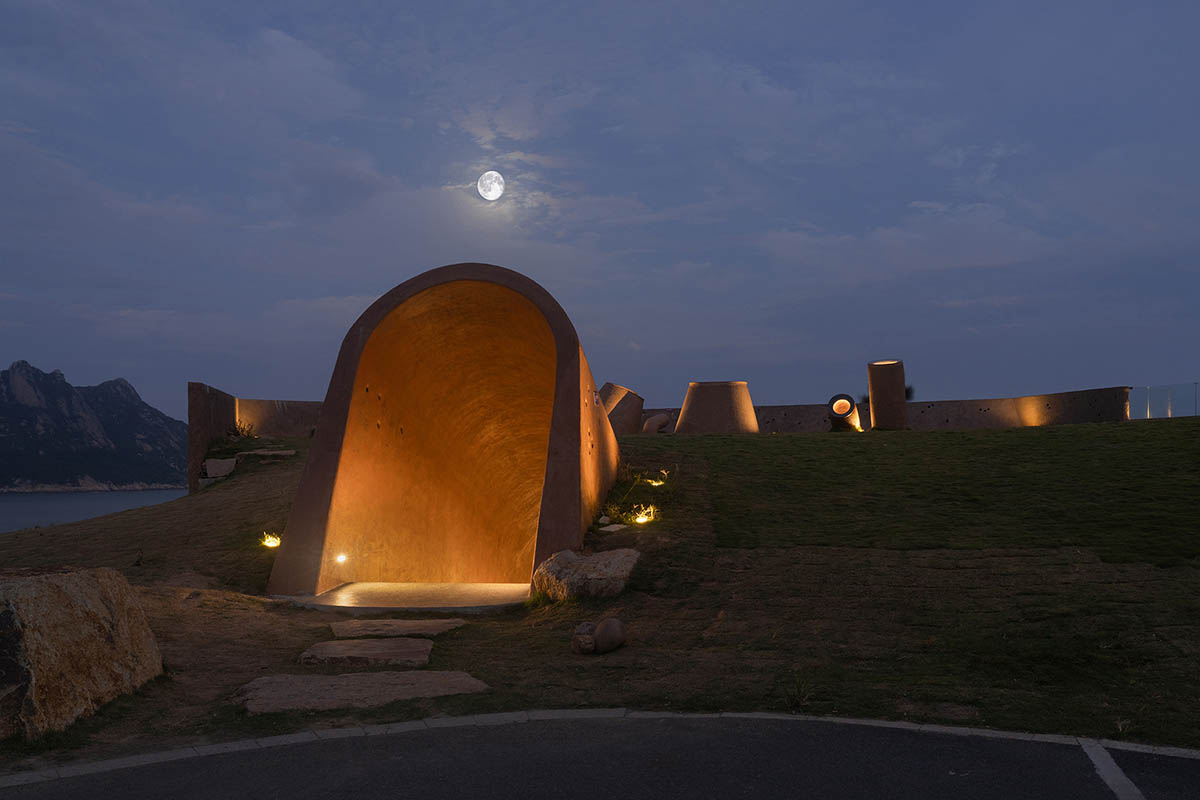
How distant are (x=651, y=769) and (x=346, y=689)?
9.44 ft

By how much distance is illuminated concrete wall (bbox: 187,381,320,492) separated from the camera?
68.3ft

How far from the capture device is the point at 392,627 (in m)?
8.89

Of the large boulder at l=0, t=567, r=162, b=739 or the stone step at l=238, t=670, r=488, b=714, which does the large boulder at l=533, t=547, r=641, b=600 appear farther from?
the large boulder at l=0, t=567, r=162, b=739

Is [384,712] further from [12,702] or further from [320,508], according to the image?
[320,508]

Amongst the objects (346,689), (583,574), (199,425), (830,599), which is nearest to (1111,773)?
(830,599)

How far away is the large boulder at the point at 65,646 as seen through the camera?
4.89 m

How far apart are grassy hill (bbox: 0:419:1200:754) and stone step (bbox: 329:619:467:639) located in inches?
8.4

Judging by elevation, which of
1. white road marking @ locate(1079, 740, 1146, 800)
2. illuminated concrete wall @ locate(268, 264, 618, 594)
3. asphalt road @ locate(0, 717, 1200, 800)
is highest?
illuminated concrete wall @ locate(268, 264, 618, 594)

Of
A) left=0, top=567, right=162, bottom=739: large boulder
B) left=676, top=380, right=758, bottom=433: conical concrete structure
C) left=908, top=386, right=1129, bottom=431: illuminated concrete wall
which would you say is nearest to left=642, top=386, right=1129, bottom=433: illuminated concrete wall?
left=908, top=386, right=1129, bottom=431: illuminated concrete wall

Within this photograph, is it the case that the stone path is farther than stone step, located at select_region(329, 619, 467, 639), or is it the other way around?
stone step, located at select_region(329, 619, 467, 639)

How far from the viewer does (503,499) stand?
1898 centimetres

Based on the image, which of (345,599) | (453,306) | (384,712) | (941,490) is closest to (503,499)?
(453,306)

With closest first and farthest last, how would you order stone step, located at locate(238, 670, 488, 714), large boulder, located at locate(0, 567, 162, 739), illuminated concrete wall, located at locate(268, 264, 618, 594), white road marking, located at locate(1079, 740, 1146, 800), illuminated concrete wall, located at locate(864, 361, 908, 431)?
white road marking, located at locate(1079, 740, 1146, 800), large boulder, located at locate(0, 567, 162, 739), stone step, located at locate(238, 670, 488, 714), illuminated concrete wall, located at locate(268, 264, 618, 594), illuminated concrete wall, located at locate(864, 361, 908, 431)

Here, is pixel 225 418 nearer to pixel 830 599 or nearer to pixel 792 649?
pixel 830 599
